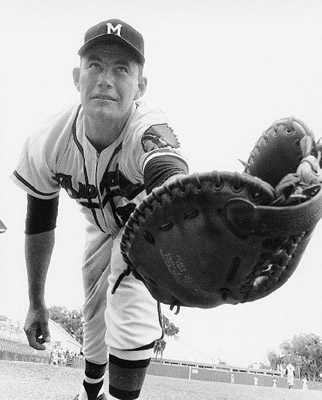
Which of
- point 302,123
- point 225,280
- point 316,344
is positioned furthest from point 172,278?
point 316,344

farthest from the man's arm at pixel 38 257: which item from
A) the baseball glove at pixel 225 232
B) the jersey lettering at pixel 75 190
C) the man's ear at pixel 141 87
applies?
the baseball glove at pixel 225 232

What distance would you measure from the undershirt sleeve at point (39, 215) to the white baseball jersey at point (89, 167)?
55 millimetres

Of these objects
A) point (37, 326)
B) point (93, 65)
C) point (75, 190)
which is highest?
point (93, 65)

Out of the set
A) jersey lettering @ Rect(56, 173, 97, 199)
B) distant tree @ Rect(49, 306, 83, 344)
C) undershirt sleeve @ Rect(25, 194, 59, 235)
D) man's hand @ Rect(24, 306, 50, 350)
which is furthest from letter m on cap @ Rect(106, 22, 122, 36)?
distant tree @ Rect(49, 306, 83, 344)

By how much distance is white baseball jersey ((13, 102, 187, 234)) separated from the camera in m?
2.51

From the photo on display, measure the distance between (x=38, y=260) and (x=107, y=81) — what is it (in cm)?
120

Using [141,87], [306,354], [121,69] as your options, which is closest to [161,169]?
[121,69]

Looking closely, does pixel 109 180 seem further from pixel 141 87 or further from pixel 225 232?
pixel 225 232

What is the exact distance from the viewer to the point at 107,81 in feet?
7.76

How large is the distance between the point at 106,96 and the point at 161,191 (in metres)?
1.10

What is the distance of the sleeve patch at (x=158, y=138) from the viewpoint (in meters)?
2.06

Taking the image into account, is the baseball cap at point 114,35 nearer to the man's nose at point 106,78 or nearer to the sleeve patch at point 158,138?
the man's nose at point 106,78

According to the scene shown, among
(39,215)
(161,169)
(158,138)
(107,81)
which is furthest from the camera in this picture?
(39,215)

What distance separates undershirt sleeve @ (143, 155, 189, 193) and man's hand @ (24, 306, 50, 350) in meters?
1.54
